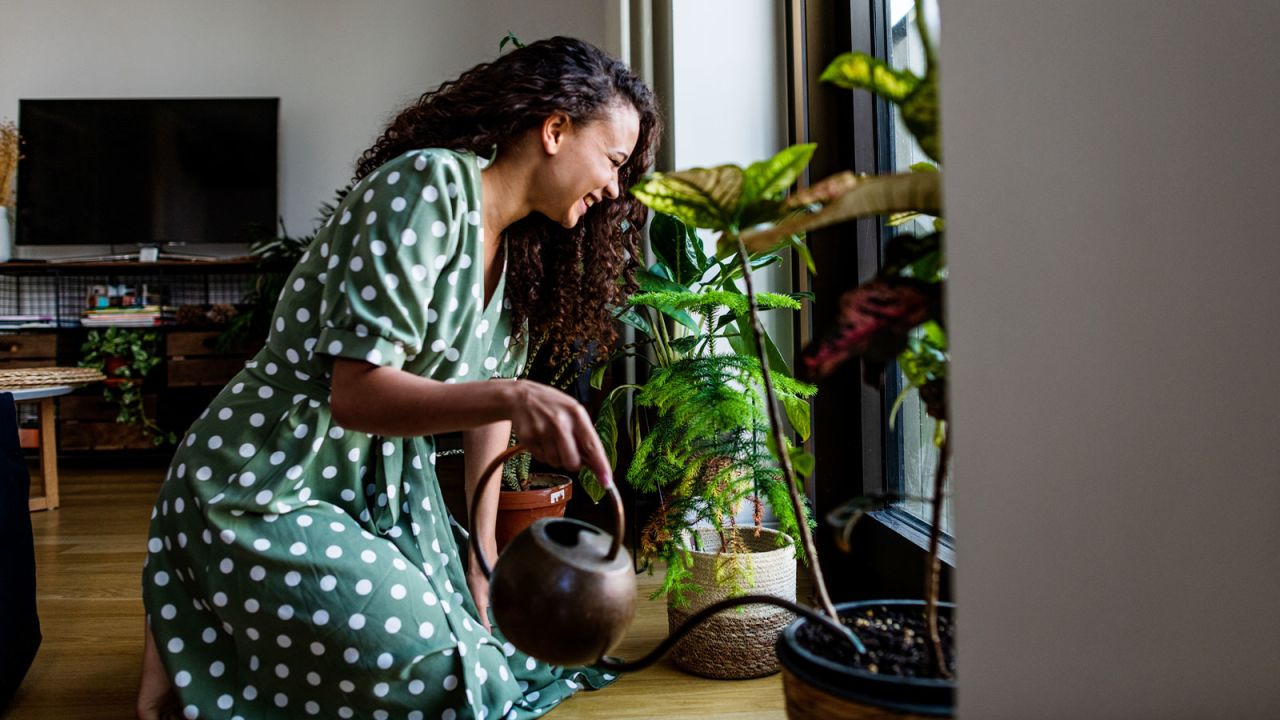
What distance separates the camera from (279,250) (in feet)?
14.0

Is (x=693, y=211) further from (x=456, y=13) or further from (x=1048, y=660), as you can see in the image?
(x=456, y=13)

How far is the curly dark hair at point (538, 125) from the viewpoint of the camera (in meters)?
1.33

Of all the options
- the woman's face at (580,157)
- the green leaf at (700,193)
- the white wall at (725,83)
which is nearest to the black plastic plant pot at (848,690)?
the green leaf at (700,193)

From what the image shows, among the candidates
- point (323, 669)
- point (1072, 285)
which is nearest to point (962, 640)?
point (1072, 285)

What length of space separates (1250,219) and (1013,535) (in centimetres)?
24

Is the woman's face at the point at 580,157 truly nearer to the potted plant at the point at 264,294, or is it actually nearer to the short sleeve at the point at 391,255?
the short sleeve at the point at 391,255

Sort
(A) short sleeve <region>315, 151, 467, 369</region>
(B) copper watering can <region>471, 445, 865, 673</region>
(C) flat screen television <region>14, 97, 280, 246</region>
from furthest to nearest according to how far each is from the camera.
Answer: (C) flat screen television <region>14, 97, 280, 246</region> → (A) short sleeve <region>315, 151, 467, 369</region> → (B) copper watering can <region>471, 445, 865, 673</region>

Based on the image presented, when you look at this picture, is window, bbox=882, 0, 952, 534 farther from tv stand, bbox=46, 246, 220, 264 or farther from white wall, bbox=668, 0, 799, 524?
tv stand, bbox=46, 246, 220, 264

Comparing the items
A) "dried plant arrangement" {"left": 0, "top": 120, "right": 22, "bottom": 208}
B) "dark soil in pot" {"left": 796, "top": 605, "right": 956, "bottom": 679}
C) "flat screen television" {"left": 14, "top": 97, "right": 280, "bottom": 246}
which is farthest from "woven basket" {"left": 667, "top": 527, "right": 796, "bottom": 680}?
"dried plant arrangement" {"left": 0, "top": 120, "right": 22, "bottom": 208}

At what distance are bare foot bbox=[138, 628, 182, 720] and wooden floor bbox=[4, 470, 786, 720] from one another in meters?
0.11

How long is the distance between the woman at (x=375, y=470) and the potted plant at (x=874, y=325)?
50cm

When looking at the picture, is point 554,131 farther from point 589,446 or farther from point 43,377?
point 43,377

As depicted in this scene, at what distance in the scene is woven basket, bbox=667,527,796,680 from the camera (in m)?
1.49

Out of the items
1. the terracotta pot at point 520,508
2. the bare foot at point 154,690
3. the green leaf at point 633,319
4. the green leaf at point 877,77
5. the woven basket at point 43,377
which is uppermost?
the green leaf at point 877,77
